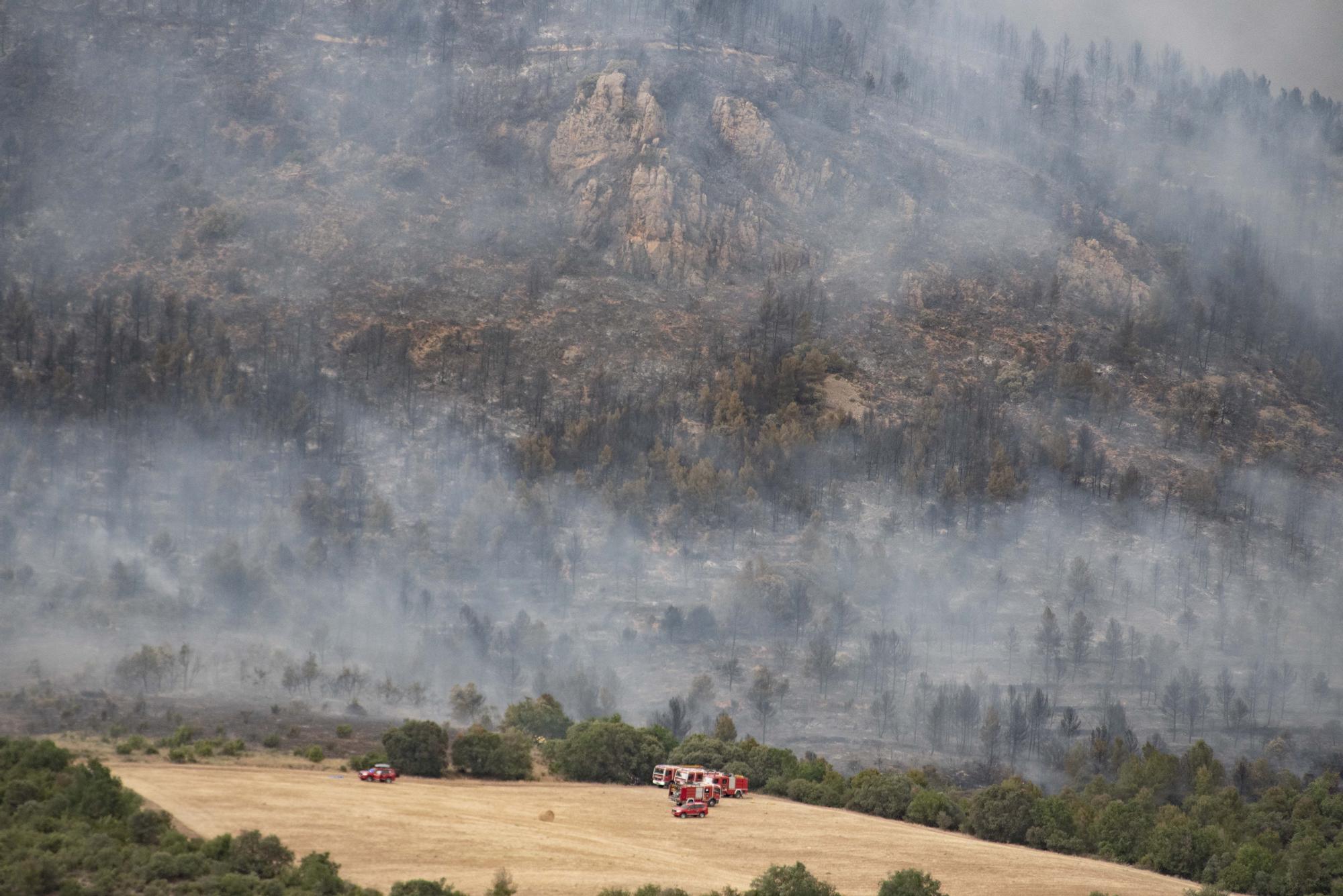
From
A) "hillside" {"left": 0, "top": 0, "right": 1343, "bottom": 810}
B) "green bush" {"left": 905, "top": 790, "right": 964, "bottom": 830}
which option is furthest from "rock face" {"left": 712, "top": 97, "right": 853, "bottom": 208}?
"green bush" {"left": 905, "top": 790, "right": 964, "bottom": 830}

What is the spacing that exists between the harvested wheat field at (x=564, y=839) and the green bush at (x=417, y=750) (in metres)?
1.17

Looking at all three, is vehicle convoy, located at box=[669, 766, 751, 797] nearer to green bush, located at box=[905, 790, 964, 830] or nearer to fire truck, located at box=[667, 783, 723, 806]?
fire truck, located at box=[667, 783, 723, 806]

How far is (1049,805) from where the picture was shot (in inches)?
2442

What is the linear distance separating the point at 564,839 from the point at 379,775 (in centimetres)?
1064

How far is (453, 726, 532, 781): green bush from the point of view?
204ft

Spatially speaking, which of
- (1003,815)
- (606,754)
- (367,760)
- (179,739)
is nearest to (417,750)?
(367,760)

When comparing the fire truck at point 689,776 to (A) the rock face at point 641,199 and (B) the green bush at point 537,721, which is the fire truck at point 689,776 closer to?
(B) the green bush at point 537,721

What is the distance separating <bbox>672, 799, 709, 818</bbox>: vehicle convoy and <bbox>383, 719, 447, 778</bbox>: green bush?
34.9 feet

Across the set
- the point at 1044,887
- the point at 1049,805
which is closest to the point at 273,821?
the point at 1044,887

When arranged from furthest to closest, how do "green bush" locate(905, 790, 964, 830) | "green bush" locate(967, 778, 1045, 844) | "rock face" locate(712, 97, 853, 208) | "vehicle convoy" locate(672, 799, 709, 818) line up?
"rock face" locate(712, 97, 853, 208), "green bush" locate(905, 790, 964, 830), "green bush" locate(967, 778, 1045, 844), "vehicle convoy" locate(672, 799, 709, 818)

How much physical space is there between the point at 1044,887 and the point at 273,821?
27351 mm

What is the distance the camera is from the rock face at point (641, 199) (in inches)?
6777

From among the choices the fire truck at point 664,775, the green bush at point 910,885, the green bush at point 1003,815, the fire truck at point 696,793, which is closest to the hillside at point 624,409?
the fire truck at point 664,775

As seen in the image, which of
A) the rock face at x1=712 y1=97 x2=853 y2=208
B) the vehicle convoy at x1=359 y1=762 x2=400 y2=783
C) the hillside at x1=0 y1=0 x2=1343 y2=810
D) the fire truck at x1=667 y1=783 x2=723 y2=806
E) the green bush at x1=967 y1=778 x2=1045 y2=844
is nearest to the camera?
the vehicle convoy at x1=359 y1=762 x2=400 y2=783
